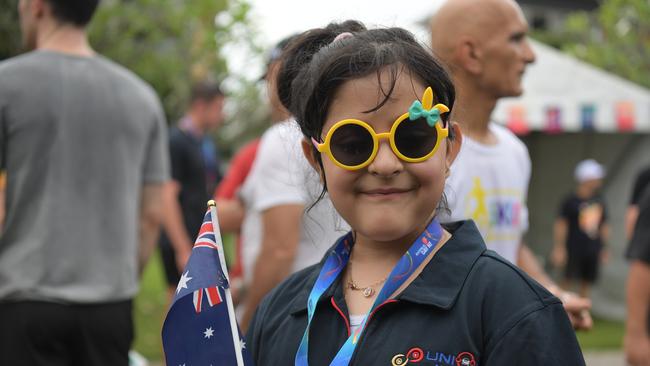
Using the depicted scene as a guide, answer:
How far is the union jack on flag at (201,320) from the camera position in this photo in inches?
74.7

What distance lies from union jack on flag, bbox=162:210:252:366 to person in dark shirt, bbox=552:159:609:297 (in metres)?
9.87

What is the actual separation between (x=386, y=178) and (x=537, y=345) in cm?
45

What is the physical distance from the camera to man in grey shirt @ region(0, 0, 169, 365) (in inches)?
139

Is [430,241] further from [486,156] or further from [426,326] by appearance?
[486,156]

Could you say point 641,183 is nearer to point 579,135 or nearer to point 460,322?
point 579,135

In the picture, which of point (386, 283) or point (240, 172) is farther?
point (240, 172)

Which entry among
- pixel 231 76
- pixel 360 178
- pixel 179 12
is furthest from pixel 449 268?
pixel 231 76

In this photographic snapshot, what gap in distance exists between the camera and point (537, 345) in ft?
5.56

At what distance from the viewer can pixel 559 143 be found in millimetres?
12883

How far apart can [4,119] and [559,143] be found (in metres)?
10.4

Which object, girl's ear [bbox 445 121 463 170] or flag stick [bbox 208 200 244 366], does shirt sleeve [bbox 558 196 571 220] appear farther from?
flag stick [bbox 208 200 244 366]

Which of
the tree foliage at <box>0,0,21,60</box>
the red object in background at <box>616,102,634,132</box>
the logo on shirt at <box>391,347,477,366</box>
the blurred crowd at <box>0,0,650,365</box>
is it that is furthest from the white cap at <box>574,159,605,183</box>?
the logo on shirt at <box>391,347,477,366</box>

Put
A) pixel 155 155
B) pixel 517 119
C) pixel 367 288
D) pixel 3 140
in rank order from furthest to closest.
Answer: pixel 517 119 → pixel 155 155 → pixel 3 140 → pixel 367 288

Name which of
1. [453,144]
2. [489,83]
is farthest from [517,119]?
[453,144]
